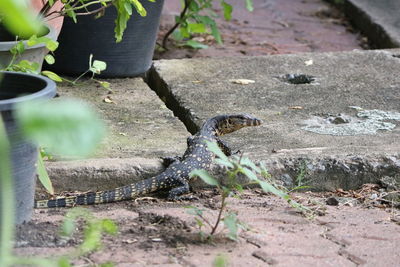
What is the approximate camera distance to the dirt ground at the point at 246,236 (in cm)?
303

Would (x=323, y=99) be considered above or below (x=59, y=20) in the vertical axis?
below

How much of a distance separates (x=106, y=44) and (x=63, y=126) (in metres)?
4.97

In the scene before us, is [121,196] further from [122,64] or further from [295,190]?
[122,64]

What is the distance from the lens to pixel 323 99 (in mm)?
5473

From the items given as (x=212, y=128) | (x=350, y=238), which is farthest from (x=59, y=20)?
(x=350, y=238)

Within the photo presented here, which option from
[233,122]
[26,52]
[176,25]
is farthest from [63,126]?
[176,25]

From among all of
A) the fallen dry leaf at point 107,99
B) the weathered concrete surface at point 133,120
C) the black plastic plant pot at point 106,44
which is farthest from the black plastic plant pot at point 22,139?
the black plastic plant pot at point 106,44

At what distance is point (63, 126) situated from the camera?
1.14m

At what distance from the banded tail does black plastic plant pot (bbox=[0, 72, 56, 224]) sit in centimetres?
36

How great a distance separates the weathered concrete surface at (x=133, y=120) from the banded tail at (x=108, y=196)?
1.17 feet

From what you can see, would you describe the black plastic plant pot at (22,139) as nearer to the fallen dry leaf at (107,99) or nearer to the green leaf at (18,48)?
the green leaf at (18,48)

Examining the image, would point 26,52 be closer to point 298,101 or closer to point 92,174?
point 92,174

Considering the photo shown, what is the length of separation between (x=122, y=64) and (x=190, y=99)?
910mm

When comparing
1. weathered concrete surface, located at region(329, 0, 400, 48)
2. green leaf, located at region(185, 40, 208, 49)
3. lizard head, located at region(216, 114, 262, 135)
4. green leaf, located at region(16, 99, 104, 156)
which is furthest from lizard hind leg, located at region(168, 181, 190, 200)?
weathered concrete surface, located at region(329, 0, 400, 48)
